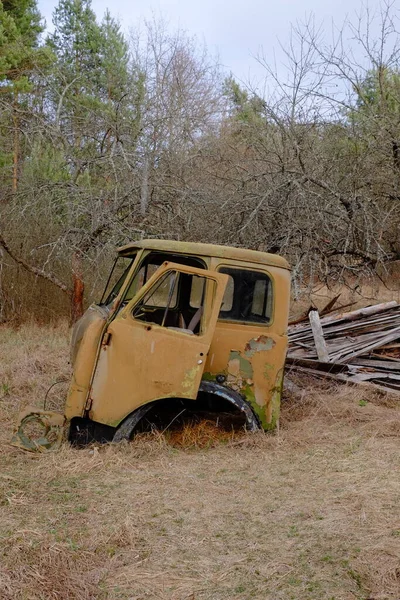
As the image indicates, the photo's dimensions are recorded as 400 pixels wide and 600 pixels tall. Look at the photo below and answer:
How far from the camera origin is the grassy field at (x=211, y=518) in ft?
10.7

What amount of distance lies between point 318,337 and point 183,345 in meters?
4.43

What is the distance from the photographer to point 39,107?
54.7ft

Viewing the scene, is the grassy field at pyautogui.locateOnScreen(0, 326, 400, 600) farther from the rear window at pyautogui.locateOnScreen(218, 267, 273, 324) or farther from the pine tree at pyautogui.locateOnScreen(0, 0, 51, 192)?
the pine tree at pyautogui.locateOnScreen(0, 0, 51, 192)

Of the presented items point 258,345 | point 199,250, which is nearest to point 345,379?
point 258,345

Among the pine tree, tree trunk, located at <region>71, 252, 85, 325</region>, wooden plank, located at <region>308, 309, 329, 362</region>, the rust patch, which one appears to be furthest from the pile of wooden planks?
the pine tree

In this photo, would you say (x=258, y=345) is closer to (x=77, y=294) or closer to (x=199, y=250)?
(x=199, y=250)

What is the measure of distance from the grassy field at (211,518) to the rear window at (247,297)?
1223mm

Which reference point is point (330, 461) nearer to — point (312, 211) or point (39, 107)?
point (312, 211)

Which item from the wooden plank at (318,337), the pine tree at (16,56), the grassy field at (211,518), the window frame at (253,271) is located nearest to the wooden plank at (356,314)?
the wooden plank at (318,337)

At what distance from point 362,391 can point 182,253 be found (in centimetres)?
345

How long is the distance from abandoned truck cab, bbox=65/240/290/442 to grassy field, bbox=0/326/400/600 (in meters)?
0.37

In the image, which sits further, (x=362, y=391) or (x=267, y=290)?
(x=362, y=391)

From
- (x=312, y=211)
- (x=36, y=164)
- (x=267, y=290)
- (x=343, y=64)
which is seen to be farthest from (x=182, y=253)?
(x=36, y=164)

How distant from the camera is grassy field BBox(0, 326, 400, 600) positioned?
3268 millimetres
